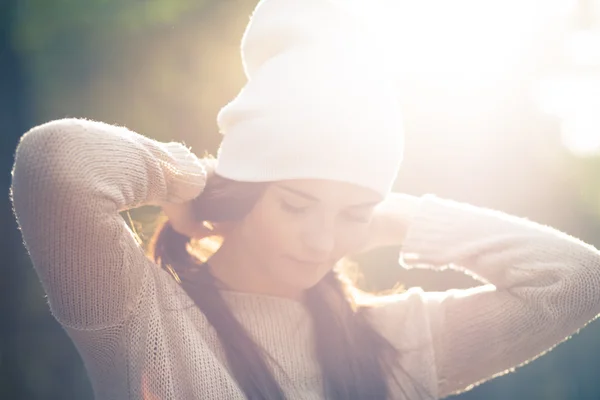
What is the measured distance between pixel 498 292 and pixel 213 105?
6.27 feet

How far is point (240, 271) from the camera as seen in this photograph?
1.11 meters

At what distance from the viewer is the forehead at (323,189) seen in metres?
1.04

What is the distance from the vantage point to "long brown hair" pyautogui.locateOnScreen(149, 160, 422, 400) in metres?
1.03

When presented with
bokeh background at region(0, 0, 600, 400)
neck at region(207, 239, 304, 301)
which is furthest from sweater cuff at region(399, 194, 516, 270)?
bokeh background at region(0, 0, 600, 400)

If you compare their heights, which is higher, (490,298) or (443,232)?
(443,232)

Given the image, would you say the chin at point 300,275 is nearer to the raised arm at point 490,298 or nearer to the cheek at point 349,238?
the cheek at point 349,238

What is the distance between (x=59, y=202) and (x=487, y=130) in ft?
8.20

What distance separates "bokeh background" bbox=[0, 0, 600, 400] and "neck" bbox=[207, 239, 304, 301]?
1752 mm

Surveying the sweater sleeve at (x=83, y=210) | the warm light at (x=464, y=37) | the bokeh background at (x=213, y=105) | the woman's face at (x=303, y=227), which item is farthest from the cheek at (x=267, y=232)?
the bokeh background at (x=213, y=105)

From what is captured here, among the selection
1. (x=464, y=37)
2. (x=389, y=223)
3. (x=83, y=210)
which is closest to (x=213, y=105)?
(x=464, y=37)

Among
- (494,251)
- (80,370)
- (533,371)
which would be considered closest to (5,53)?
(80,370)

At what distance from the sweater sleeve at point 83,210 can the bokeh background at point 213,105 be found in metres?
1.98

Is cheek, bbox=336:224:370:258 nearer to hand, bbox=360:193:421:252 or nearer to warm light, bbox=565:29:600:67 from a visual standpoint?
hand, bbox=360:193:421:252

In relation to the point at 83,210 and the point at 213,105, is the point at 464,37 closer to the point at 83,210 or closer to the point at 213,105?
the point at 213,105
